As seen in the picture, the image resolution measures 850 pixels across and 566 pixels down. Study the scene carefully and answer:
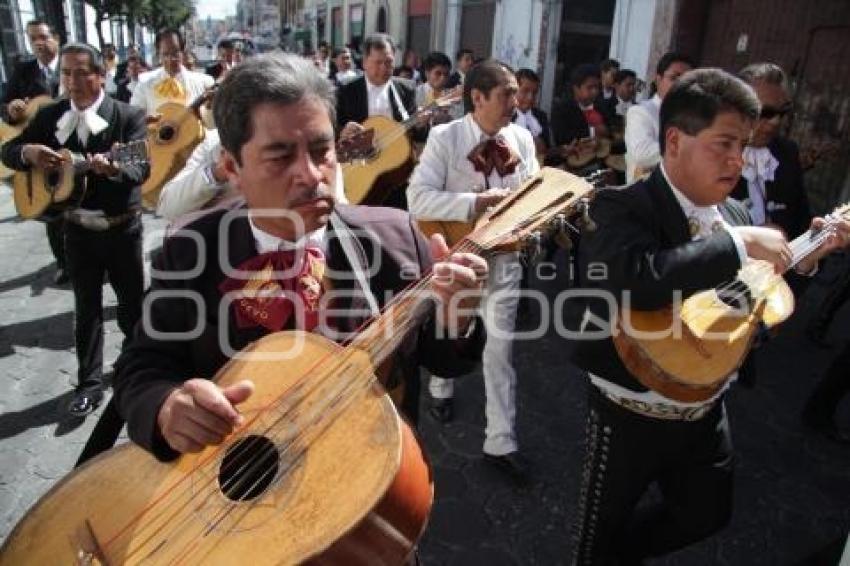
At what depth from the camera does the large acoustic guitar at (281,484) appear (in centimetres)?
134

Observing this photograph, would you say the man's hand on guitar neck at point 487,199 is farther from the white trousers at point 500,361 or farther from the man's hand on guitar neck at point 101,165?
the man's hand on guitar neck at point 101,165

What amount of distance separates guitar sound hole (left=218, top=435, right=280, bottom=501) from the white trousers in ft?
6.85

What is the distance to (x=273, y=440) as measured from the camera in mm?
1509

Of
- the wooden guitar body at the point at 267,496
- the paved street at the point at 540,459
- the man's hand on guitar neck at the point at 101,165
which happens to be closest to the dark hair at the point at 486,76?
the paved street at the point at 540,459

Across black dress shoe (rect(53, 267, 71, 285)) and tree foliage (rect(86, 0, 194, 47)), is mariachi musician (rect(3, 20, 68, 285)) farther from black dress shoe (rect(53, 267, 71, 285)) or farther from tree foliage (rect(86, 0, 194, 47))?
tree foliage (rect(86, 0, 194, 47))

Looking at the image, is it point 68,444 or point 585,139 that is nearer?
point 68,444

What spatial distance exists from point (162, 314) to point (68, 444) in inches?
98.4

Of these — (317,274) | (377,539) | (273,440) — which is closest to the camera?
(377,539)

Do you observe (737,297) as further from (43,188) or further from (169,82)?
(169,82)

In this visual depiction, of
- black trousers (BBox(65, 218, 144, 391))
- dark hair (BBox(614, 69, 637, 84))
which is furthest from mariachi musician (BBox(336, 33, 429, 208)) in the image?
dark hair (BBox(614, 69, 637, 84))

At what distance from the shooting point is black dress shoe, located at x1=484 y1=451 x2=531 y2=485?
3477 mm

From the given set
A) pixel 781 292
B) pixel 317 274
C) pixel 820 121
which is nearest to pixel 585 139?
pixel 820 121

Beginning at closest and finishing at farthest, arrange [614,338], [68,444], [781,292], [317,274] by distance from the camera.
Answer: [317,274], [614,338], [781,292], [68,444]

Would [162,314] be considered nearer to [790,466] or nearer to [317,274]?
[317,274]
